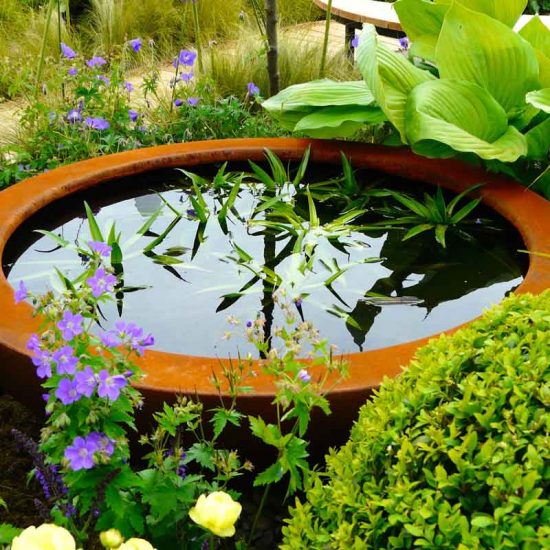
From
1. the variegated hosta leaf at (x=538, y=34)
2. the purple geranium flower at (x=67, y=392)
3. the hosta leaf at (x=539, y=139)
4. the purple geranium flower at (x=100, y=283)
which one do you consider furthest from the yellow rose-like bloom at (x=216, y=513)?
the variegated hosta leaf at (x=538, y=34)

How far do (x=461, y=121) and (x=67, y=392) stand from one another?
1787mm

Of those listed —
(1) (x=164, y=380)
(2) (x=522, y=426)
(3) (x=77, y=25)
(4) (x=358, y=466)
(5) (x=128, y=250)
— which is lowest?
(3) (x=77, y=25)

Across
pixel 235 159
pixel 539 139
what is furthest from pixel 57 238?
pixel 539 139

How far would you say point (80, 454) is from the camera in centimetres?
123

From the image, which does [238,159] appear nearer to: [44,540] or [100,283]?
[100,283]

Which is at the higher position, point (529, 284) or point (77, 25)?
point (529, 284)

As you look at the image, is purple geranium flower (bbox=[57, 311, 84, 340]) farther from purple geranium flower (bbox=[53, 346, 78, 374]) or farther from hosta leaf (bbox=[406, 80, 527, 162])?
hosta leaf (bbox=[406, 80, 527, 162])

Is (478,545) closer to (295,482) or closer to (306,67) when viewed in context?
(295,482)

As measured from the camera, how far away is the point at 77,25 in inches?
275

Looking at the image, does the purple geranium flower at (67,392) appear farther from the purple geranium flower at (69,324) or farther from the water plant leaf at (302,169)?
the water plant leaf at (302,169)

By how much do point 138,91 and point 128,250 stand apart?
2873 mm

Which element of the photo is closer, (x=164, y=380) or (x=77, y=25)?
(x=164, y=380)

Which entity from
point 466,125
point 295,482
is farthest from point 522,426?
point 466,125

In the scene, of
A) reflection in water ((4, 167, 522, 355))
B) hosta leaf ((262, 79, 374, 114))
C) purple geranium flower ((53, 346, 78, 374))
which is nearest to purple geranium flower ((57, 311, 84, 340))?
purple geranium flower ((53, 346, 78, 374))
